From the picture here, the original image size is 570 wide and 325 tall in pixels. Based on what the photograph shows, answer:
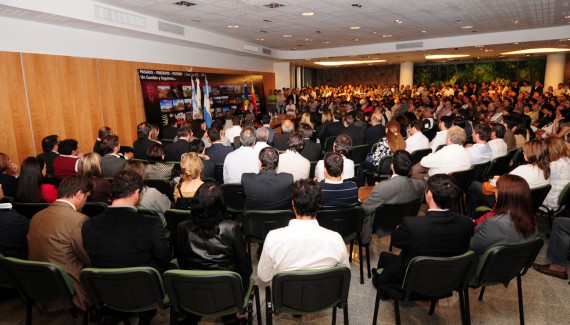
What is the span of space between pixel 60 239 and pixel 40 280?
301 mm

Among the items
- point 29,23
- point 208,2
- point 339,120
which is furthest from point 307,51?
point 29,23

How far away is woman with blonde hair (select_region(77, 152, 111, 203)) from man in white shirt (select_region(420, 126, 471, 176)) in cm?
413

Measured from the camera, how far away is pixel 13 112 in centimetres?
643

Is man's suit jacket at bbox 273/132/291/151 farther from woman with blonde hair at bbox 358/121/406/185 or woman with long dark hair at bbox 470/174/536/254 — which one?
woman with long dark hair at bbox 470/174/536/254

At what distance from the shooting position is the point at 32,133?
675 cm

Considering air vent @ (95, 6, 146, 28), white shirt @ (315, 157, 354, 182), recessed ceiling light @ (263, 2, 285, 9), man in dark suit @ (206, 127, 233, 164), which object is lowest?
white shirt @ (315, 157, 354, 182)

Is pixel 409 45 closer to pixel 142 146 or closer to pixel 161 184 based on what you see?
pixel 142 146

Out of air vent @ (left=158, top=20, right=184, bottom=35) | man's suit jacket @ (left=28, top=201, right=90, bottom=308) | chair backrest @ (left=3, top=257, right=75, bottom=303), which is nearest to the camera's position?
chair backrest @ (left=3, top=257, right=75, bottom=303)

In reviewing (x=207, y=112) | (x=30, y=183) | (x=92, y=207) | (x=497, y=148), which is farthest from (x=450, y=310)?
(x=207, y=112)

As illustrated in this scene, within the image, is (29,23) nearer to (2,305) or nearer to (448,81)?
(2,305)

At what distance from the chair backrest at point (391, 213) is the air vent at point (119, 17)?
21.9 ft

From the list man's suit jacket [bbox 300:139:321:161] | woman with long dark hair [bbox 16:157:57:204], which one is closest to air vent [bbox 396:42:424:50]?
man's suit jacket [bbox 300:139:321:161]

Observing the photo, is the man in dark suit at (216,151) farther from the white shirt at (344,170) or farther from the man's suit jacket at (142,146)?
the white shirt at (344,170)

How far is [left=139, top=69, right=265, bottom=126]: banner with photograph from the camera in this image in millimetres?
9876
